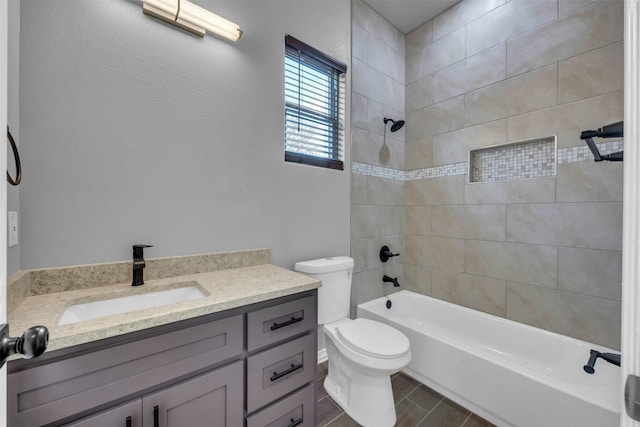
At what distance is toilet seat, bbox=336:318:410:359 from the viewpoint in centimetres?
144

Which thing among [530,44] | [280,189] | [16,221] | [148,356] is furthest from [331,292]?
[530,44]

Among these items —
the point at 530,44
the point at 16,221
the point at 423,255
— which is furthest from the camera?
the point at 423,255

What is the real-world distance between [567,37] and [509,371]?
215cm

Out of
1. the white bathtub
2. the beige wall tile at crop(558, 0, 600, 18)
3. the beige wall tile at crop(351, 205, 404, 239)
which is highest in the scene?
the beige wall tile at crop(558, 0, 600, 18)

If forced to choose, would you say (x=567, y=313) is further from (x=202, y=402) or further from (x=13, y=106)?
(x=13, y=106)

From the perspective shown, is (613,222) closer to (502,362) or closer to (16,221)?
(502,362)

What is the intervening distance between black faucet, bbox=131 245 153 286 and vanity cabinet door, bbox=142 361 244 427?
0.53 meters

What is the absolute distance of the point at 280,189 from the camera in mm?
1764

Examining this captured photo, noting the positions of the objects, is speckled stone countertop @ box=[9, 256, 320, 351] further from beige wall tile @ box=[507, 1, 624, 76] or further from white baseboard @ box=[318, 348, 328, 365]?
beige wall tile @ box=[507, 1, 624, 76]

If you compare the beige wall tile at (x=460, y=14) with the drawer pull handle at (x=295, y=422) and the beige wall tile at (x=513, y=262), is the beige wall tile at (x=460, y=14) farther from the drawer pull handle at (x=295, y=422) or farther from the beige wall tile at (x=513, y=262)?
the drawer pull handle at (x=295, y=422)

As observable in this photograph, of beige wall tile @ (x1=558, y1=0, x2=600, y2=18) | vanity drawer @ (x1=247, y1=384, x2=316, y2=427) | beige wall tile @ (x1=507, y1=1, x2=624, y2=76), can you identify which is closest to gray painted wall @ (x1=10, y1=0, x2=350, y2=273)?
vanity drawer @ (x1=247, y1=384, x2=316, y2=427)

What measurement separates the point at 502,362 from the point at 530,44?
2.17 m

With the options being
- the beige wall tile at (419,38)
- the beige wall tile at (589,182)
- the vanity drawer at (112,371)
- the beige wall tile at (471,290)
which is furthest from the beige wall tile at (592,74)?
the vanity drawer at (112,371)

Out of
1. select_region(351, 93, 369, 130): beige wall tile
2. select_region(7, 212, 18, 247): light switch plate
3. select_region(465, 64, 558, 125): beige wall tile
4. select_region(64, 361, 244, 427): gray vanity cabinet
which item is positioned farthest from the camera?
select_region(351, 93, 369, 130): beige wall tile
